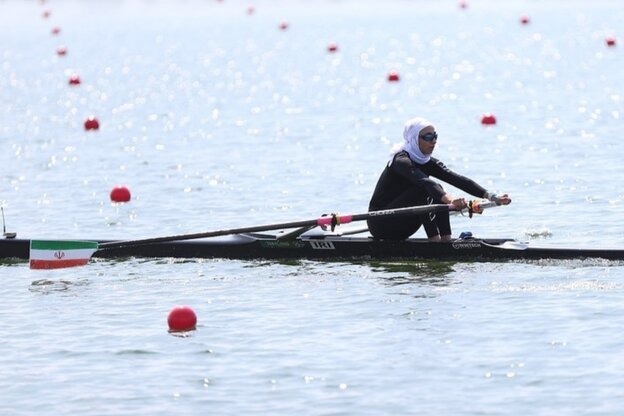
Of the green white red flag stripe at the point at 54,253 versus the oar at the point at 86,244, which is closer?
the oar at the point at 86,244

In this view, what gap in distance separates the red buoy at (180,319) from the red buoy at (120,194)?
8.10m

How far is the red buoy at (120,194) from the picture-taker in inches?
815

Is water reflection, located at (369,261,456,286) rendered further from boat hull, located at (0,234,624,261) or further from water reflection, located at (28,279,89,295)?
water reflection, located at (28,279,89,295)

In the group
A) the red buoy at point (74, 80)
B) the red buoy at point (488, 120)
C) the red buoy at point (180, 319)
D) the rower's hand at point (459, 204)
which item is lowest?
the red buoy at point (180, 319)

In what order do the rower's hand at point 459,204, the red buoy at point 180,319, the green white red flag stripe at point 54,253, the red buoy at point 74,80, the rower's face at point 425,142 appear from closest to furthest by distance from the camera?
1. the red buoy at point 180,319
2. the rower's hand at point 459,204
3. the rower's face at point 425,142
4. the green white red flag stripe at point 54,253
5. the red buoy at point 74,80

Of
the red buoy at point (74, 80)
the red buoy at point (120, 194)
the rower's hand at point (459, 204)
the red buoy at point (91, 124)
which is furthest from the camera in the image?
the red buoy at point (74, 80)

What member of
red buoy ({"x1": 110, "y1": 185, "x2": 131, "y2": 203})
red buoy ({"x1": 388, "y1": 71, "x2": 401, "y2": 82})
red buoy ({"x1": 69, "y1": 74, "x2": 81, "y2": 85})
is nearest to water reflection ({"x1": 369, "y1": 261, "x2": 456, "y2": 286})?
red buoy ({"x1": 110, "y1": 185, "x2": 131, "y2": 203})

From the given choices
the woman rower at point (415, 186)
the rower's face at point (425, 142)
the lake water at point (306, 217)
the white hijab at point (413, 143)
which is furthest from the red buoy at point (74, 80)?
the rower's face at point (425, 142)

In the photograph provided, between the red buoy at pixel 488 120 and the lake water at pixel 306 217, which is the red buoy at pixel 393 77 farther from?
the red buoy at pixel 488 120

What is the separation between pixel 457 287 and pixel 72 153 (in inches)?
558

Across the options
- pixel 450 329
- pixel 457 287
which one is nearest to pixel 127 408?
pixel 450 329

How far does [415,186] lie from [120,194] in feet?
22.3

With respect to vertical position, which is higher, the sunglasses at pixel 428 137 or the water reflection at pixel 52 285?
the sunglasses at pixel 428 137

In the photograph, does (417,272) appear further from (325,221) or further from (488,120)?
(488,120)
